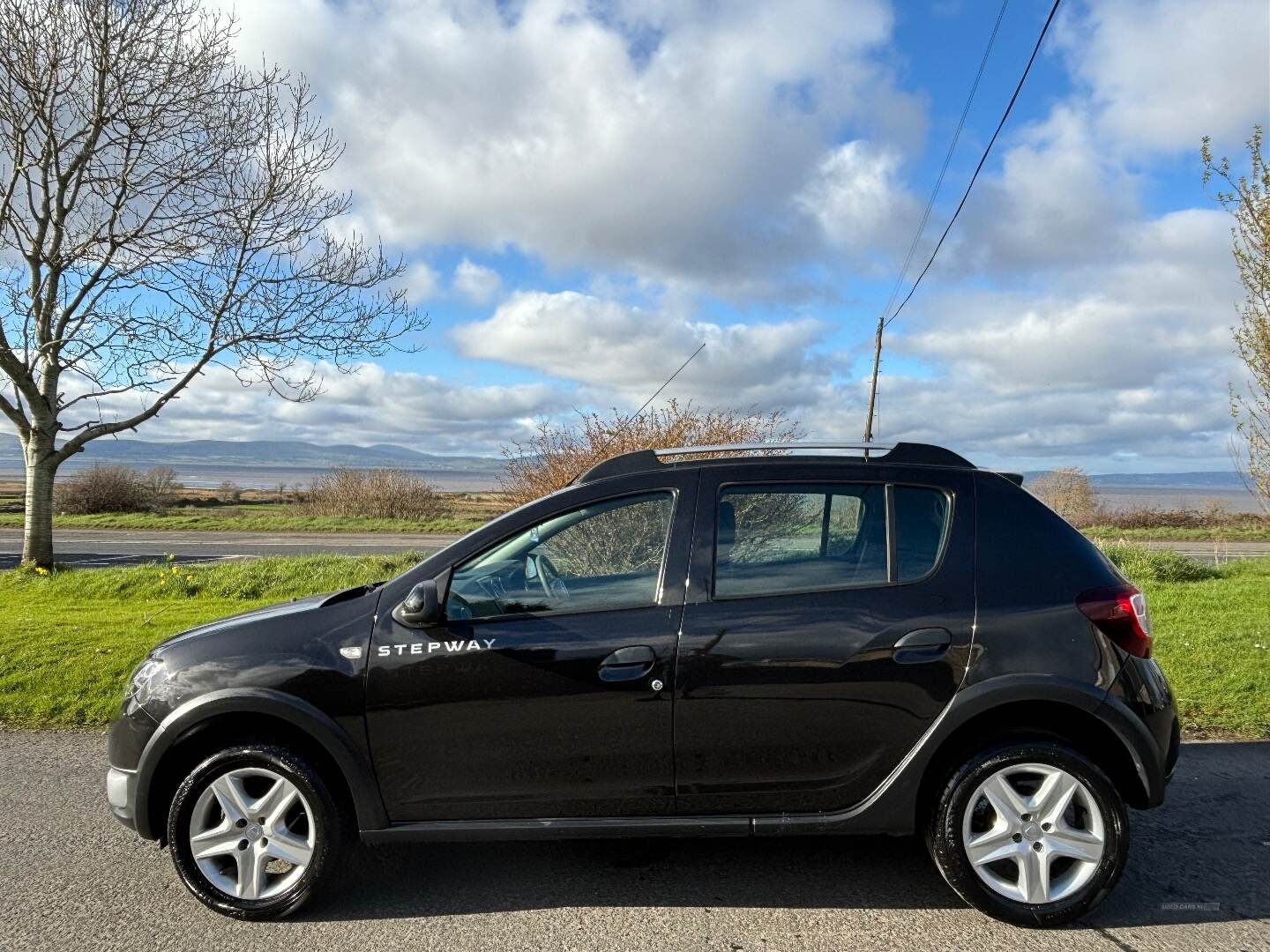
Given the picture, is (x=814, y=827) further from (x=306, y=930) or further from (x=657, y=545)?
(x=306, y=930)

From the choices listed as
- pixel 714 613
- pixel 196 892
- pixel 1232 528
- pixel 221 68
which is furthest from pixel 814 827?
pixel 1232 528

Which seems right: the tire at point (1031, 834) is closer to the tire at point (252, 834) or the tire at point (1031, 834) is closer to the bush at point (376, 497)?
the tire at point (252, 834)

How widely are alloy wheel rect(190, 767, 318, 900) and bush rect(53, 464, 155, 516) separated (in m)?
35.6

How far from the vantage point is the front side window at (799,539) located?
137 inches

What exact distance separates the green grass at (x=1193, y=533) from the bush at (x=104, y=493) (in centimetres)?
3394

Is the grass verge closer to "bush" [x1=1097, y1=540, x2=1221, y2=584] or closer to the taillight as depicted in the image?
"bush" [x1=1097, y1=540, x2=1221, y2=584]

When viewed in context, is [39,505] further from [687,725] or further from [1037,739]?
[1037,739]

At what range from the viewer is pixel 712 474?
3672 millimetres

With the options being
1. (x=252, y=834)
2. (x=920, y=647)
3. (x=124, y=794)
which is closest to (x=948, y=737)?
(x=920, y=647)

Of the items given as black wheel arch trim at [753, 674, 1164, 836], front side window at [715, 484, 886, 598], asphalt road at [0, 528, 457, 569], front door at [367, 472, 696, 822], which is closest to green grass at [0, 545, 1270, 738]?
black wheel arch trim at [753, 674, 1164, 836]

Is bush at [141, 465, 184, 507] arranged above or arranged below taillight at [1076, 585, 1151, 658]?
above

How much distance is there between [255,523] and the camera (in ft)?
95.1

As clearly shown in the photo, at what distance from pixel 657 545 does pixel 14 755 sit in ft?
14.1

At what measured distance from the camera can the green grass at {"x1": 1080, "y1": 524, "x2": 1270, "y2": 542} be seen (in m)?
25.0
